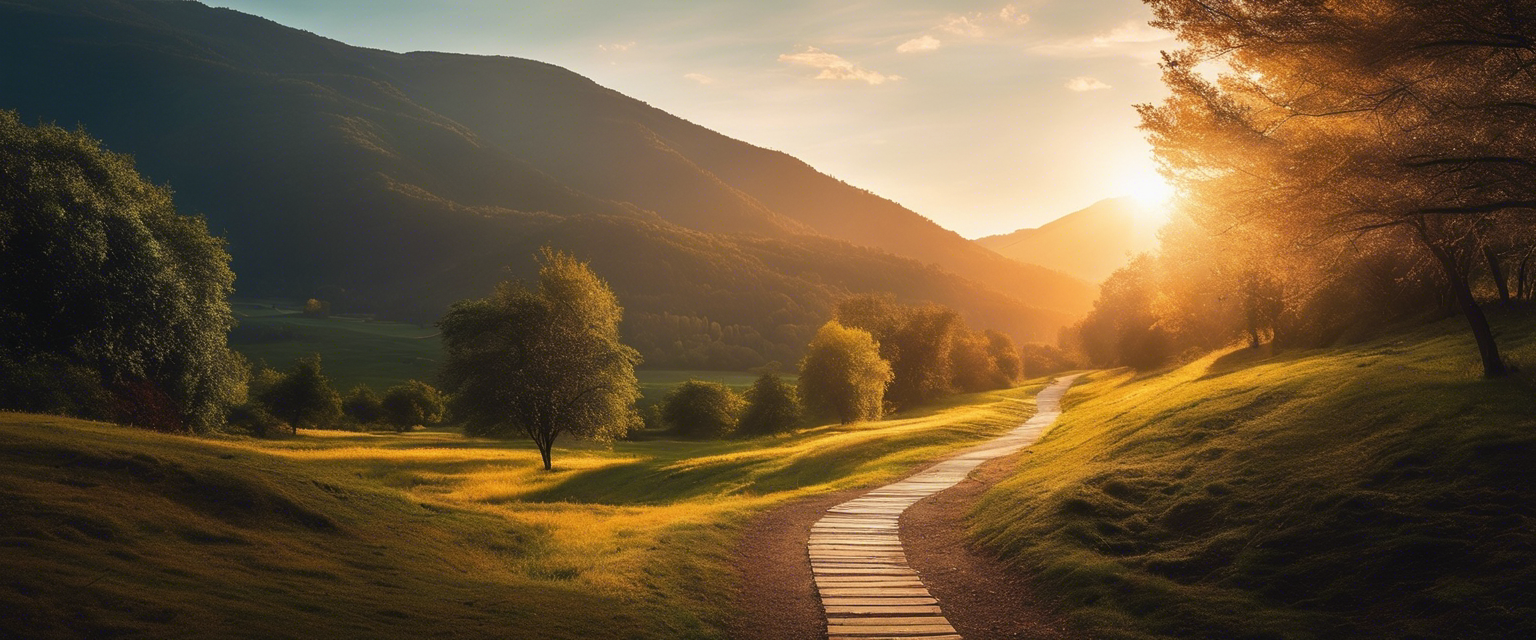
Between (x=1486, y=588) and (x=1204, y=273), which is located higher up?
(x=1204, y=273)

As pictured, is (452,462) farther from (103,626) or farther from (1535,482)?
(1535,482)

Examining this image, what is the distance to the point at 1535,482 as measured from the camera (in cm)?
1260

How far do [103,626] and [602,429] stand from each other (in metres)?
40.9

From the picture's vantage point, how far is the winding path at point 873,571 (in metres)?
13.3

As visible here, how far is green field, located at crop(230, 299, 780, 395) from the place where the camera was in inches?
5182

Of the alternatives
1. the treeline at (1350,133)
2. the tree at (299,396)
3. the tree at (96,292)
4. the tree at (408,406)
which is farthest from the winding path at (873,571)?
the tree at (408,406)

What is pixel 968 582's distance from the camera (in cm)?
1633

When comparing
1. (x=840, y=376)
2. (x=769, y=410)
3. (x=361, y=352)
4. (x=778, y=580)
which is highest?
(x=778, y=580)

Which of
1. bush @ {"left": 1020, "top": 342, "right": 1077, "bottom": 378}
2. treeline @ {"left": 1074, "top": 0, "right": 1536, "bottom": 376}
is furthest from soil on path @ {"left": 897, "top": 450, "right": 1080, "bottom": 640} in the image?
bush @ {"left": 1020, "top": 342, "right": 1077, "bottom": 378}

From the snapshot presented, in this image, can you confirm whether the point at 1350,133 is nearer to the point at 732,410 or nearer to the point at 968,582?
the point at 968,582

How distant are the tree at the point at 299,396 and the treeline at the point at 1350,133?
72202 millimetres

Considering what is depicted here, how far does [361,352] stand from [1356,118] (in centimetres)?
16799

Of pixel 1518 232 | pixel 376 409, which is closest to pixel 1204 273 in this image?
pixel 1518 232

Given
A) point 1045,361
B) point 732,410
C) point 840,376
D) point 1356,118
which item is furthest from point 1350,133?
point 1045,361
